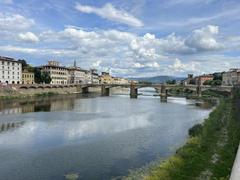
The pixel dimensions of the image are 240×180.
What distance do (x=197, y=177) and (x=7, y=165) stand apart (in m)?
10.7

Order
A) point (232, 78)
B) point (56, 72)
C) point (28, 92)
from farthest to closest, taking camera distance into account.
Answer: point (232, 78) < point (56, 72) < point (28, 92)

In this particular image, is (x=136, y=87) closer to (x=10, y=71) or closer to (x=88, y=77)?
(x=10, y=71)

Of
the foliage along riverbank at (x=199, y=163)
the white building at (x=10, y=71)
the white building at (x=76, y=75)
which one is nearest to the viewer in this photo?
the foliage along riverbank at (x=199, y=163)

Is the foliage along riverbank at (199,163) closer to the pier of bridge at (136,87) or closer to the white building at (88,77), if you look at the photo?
the pier of bridge at (136,87)

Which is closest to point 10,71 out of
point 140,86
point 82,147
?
point 140,86

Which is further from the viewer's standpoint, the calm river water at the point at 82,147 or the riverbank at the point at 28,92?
the riverbank at the point at 28,92

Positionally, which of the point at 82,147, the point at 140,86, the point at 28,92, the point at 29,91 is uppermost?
the point at 140,86

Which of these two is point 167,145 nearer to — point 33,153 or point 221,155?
point 221,155

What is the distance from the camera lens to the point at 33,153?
20.1 metres

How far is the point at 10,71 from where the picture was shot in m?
89.6

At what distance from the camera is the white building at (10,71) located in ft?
283

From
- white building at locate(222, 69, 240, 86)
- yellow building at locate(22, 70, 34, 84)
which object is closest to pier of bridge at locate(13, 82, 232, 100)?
yellow building at locate(22, 70, 34, 84)

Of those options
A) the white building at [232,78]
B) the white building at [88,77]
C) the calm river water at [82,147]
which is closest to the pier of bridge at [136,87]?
the white building at [232,78]

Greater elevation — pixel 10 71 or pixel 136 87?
pixel 10 71
